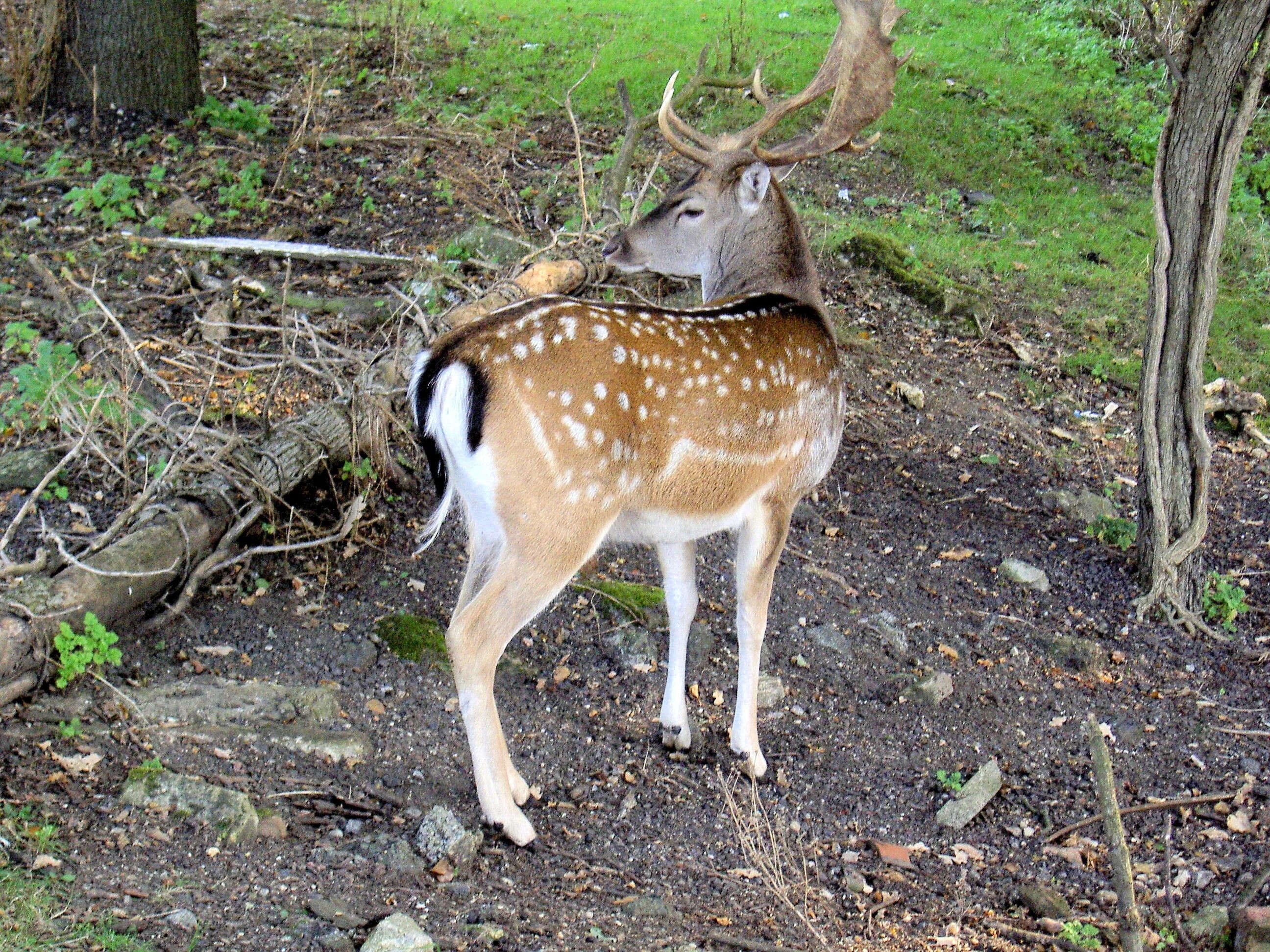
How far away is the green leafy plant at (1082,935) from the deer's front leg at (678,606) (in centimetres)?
151

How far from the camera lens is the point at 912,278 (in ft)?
27.1

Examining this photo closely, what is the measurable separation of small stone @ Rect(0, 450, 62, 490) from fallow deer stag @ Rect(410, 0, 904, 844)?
1.78 meters

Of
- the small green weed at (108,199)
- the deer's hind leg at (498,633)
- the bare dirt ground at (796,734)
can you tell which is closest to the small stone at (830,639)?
the bare dirt ground at (796,734)

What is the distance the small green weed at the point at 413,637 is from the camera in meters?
4.72

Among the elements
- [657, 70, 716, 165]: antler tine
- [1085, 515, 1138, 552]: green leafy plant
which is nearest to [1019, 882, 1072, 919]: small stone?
[1085, 515, 1138, 552]: green leafy plant

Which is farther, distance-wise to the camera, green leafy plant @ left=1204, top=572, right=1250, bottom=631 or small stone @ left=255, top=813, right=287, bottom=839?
green leafy plant @ left=1204, top=572, right=1250, bottom=631

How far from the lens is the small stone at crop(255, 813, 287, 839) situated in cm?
357

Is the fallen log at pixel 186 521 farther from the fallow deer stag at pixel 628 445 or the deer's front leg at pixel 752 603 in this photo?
the deer's front leg at pixel 752 603

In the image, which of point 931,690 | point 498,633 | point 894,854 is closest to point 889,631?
point 931,690

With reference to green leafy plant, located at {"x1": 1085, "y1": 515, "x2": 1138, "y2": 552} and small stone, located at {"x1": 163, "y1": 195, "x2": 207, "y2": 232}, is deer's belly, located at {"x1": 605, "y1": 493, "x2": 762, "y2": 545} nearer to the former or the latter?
green leafy plant, located at {"x1": 1085, "y1": 515, "x2": 1138, "y2": 552}

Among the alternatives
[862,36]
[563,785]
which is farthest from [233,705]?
[862,36]

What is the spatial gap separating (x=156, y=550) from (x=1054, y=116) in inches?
358

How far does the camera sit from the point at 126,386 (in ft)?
15.3

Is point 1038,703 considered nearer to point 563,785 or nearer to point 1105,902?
point 1105,902
